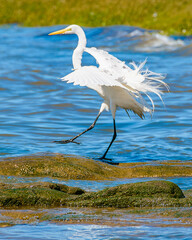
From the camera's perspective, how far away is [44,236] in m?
4.48

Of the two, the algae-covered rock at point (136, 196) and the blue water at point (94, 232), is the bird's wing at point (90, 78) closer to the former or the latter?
the algae-covered rock at point (136, 196)

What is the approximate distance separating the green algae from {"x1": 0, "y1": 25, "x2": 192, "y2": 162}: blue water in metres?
1.25

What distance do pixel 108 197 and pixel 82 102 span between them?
29.2 ft

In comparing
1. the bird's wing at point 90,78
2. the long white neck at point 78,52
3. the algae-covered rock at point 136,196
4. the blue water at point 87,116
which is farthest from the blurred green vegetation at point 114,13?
the algae-covered rock at point 136,196

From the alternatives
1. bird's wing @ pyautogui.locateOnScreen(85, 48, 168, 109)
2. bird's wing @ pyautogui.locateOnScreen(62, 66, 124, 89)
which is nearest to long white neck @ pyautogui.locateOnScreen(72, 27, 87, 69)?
bird's wing @ pyautogui.locateOnScreen(85, 48, 168, 109)

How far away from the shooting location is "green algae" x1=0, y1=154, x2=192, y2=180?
23.2ft

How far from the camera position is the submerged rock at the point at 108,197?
5.39 metres

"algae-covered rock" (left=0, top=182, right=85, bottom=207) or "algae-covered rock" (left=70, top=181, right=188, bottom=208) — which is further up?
"algae-covered rock" (left=70, top=181, right=188, bottom=208)

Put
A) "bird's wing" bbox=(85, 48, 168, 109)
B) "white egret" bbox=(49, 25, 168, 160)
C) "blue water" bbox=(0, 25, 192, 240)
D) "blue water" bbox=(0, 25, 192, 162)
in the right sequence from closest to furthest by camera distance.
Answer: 1. "blue water" bbox=(0, 25, 192, 240)
2. "white egret" bbox=(49, 25, 168, 160)
3. "bird's wing" bbox=(85, 48, 168, 109)
4. "blue water" bbox=(0, 25, 192, 162)

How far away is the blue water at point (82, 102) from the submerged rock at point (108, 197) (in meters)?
3.12

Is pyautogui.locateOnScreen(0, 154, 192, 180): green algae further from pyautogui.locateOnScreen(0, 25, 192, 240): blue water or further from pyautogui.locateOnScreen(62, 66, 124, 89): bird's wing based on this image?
pyautogui.locateOnScreen(62, 66, 124, 89): bird's wing

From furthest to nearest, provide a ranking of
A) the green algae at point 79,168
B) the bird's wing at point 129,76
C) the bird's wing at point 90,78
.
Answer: the bird's wing at point 129,76
the bird's wing at point 90,78
the green algae at point 79,168

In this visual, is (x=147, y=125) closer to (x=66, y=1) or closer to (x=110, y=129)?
(x=110, y=129)

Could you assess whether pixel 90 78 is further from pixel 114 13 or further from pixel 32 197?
pixel 114 13
